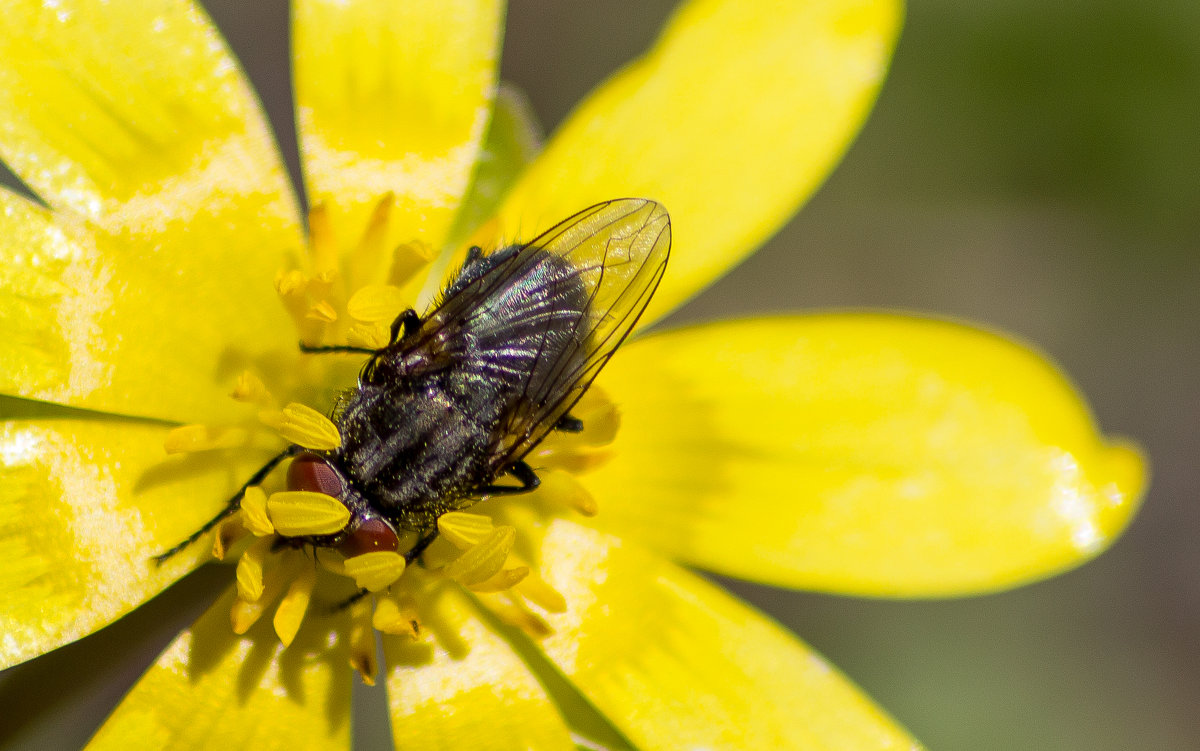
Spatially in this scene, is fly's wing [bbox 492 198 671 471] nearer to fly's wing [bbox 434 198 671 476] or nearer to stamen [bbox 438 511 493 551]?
fly's wing [bbox 434 198 671 476]

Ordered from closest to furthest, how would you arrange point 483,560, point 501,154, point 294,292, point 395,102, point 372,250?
1. point 483,560
2. point 294,292
3. point 372,250
4. point 395,102
5. point 501,154

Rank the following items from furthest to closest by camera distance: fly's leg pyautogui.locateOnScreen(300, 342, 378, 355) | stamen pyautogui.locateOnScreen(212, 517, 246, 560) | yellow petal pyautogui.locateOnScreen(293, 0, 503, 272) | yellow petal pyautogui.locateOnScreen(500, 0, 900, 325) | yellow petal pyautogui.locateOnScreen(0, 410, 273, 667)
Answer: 1. yellow petal pyautogui.locateOnScreen(500, 0, 900, 325)
2. yellow petal pyautogui.locateOnScreen(293, 0, 503, 272)
3. fly's leg pyautogui.locateOnScreen(300, 342, 378, 355)
4. stamen pyautogui.locateOnScreen(212, 517, 246, 560)
5. yellow petal pyautogui.locateOnScreen(0, 410, 273, 667)

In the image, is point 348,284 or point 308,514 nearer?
point 308,514

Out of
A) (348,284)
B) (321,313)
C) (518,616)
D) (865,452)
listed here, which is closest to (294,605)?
(518,616)

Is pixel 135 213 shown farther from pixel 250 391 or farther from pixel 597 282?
pixel 597 282

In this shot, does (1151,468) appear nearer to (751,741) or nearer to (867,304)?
(867,304)

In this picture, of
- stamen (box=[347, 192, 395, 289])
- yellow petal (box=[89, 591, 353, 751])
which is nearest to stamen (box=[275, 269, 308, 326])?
stamen (box=[347, 192, 395, 289])
